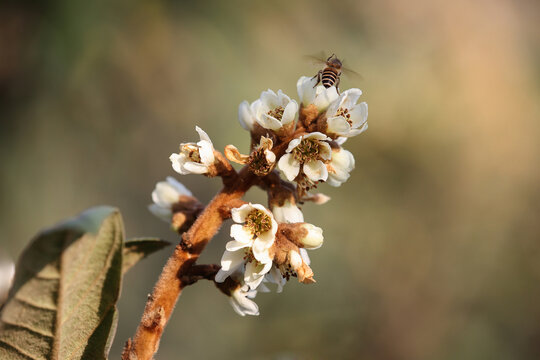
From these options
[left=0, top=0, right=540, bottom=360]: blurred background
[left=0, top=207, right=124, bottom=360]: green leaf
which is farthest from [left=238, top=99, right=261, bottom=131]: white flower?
[left=0, top=0, right=540, bottom=360]: blurred background

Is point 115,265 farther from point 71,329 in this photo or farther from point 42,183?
point 42,183

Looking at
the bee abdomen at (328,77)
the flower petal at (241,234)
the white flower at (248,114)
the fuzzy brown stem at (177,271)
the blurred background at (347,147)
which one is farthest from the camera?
the blurred background at (347,147)

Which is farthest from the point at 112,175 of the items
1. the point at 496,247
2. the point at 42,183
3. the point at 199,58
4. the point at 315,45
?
the point at 496,247

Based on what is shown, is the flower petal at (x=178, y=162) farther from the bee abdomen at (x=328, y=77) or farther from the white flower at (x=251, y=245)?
the bee abdomen at (x=328, y=77)

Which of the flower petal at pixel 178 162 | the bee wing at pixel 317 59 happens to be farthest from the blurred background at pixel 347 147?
the flower petal at pixel 178 162

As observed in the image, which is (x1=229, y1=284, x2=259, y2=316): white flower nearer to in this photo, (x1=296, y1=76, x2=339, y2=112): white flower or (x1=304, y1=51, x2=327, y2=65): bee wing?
(x1=296, y1=76, x2=339, y2=112): white flower
